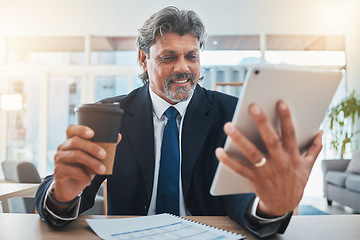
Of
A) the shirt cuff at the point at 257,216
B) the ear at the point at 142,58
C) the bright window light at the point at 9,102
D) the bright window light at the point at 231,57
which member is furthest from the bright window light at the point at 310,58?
the shirt cuff at the point at 257,216

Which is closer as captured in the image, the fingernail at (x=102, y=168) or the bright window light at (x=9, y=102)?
the fingernail at (x=102, y=168)

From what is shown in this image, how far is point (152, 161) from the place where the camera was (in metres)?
1.25

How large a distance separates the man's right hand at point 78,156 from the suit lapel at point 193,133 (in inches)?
22.2

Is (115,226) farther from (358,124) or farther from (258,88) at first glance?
(358,124)

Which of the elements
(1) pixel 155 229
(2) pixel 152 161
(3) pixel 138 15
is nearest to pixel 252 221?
(1) pixel 155 229

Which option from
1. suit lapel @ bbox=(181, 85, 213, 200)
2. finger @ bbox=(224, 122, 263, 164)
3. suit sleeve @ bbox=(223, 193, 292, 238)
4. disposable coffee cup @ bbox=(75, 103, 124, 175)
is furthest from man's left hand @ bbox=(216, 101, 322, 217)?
suit lapel @ bbox=(181, 85, 213, 200)

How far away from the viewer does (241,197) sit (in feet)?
3.03

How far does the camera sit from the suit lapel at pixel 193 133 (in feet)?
4.01

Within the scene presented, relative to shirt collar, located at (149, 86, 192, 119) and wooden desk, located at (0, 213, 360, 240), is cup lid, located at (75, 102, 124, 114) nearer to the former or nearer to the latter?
wooden desk, located at (0, 213, 360, 240)

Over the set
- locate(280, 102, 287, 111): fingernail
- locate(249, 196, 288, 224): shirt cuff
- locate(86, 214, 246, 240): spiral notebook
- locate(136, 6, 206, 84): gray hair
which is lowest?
locate(86, 214, 246, 240): spiral notebook

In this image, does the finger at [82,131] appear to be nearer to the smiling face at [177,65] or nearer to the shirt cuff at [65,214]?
the shirt cuff at [65,214]

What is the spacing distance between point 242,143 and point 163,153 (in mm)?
683

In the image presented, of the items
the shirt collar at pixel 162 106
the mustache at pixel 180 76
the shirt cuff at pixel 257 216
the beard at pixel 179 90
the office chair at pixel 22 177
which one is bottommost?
the office chair at pixel 22 177

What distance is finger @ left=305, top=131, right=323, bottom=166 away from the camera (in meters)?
0.66
